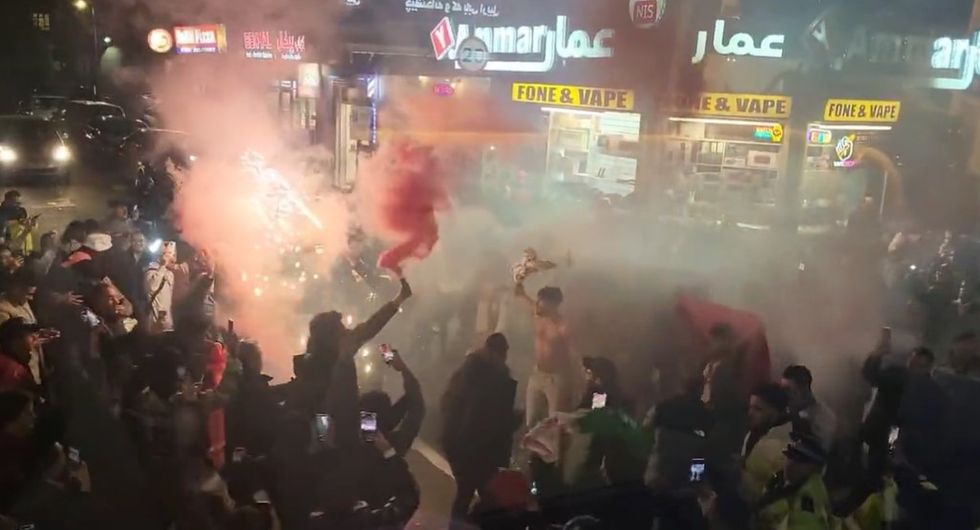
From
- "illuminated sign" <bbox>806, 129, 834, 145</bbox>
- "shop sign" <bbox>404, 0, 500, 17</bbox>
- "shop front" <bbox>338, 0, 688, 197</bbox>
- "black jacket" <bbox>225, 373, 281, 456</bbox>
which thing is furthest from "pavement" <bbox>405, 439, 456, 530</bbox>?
"illuminated sign" <bbox>806, 129, 834, 145</bbox>

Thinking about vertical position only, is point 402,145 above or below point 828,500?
above

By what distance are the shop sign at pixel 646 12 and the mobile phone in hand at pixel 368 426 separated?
4.91 feet

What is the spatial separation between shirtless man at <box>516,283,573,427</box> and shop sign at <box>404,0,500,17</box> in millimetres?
857

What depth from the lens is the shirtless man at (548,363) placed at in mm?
2520

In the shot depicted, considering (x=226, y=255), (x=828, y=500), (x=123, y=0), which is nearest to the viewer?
(x=123, y=0)

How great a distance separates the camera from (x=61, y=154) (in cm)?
229

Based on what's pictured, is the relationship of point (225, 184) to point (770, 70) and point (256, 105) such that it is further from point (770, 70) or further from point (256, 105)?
point (770, 70)

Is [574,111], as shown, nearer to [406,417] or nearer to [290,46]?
[290,46]

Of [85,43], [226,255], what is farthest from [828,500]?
[85,43]

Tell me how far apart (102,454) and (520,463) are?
4.05 ft

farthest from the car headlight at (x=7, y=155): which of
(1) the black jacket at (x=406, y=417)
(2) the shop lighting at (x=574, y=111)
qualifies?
(2) the shop lighting at (x=574, y=111)

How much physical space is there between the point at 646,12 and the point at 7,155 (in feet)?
6.37

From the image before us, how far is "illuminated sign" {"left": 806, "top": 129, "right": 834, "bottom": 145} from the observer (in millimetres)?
2938

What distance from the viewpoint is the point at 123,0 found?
2.25 meters
